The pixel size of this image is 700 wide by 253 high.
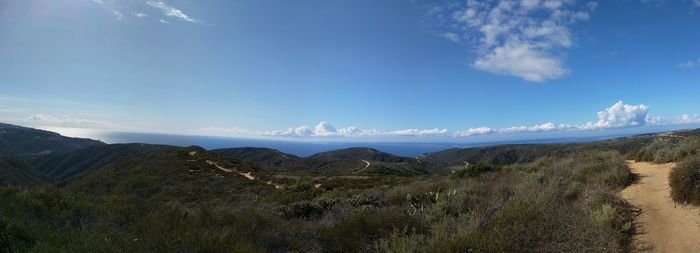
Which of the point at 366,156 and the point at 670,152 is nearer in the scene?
the point at 670,152

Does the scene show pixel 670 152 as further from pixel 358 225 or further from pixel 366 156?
pixel 366 156

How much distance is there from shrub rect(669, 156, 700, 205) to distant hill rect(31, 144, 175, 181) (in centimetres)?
13870

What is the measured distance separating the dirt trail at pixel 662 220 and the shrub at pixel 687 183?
19 centimetres

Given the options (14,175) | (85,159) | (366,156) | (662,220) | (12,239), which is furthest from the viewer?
(366,156)

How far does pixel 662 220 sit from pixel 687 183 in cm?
167

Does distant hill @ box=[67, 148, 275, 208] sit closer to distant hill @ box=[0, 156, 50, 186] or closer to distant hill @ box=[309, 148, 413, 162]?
distant hill @ box=[0, 156, 50, 186]

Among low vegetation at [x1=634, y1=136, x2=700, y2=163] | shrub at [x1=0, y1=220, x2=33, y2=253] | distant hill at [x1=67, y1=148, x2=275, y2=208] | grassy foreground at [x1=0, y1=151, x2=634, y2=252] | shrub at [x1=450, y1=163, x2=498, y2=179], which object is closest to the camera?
shrub at [x1=0, y1=220, x2=33, y2=253]

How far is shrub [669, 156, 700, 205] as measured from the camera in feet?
26.8

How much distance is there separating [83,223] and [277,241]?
3951mm

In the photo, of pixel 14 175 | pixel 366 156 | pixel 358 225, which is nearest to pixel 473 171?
pixel 358 225

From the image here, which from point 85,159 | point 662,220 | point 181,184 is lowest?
point 85,159

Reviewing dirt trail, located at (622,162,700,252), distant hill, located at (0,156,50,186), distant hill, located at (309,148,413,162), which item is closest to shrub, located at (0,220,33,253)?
dirt trail, located at (622,162,700,252)

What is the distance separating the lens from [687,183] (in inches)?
335

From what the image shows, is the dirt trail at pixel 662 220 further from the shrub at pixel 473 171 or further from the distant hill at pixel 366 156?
the distant hill at pixel 366 156
